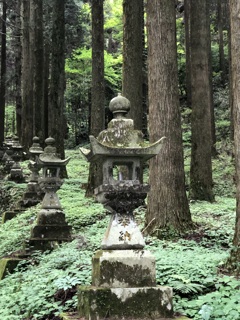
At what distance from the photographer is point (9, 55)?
126 ft

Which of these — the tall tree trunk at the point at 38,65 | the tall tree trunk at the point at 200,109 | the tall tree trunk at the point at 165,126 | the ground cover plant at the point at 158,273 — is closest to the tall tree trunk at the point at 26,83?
the tall tree trunk at the point at 38,65

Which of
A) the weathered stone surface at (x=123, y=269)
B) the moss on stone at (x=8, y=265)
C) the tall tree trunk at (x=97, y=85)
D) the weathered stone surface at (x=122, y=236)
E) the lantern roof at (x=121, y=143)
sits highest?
the tall tree trunk at (x=97, y=85)

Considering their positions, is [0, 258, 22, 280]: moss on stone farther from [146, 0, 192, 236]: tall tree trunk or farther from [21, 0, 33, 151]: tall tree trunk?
[21, 0, 33, 151]: tall tree trunk

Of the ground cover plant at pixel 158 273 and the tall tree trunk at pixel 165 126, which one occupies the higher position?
the tall tree trunk at pixel 165 126

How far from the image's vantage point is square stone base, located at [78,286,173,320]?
13.5 feet

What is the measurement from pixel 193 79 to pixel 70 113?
20.0m

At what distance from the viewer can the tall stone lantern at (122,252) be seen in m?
4.17

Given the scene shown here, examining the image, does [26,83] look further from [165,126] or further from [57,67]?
[165,126]

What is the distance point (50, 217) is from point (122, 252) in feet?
14.7

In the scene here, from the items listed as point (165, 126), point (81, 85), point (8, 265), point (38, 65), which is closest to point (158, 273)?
point (8, 265)

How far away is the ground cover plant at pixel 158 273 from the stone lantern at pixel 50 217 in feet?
1.05

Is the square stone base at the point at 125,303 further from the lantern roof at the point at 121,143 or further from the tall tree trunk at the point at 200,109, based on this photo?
the tall tree trunk at the point at 200,109

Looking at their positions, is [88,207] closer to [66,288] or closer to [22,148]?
[66,288]

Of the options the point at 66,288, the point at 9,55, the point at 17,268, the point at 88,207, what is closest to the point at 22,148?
the point at 88,207
